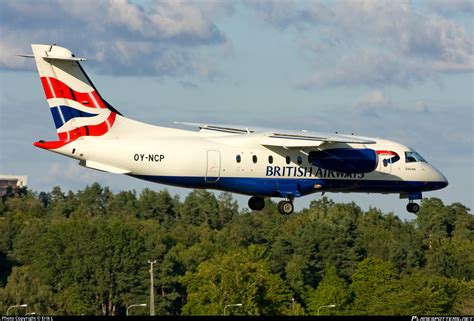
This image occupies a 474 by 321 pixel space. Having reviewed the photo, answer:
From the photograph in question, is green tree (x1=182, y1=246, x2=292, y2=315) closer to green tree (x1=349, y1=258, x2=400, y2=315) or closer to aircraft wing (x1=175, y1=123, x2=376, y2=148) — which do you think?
green tree (x1=349, y1=258, x2=400, y2=315)

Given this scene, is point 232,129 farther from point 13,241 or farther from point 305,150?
point 13,241

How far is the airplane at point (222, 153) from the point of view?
6956 centimetres

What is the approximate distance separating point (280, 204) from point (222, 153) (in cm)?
512

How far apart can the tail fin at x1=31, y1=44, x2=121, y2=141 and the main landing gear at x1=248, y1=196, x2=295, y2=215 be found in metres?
10.0

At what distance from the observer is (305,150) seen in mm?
74688

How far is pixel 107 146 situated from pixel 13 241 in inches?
3650

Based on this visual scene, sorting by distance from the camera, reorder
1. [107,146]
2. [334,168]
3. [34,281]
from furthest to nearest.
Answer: [34,281], [334,168], [107,146]

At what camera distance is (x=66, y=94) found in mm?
69750

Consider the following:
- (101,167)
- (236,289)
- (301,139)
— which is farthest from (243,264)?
(101,167)

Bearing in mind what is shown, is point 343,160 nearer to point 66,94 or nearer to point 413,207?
point 413,207

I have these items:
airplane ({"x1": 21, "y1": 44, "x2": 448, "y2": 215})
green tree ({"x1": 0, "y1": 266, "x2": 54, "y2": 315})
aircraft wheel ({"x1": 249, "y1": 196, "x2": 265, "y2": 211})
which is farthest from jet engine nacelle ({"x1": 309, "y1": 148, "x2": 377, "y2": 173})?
green tree ({"x1": 0, "y1": 266, "x2": 54, "y2": 315})

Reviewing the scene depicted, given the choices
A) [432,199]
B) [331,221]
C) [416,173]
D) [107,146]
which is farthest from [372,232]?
[107,146]

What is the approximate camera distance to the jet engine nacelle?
74.3 meters

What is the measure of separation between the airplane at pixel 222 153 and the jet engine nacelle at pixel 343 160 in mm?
47
